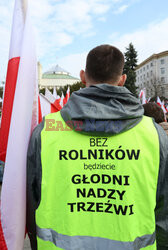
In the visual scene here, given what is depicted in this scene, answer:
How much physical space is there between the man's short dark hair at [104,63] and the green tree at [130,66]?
30494 millimetres

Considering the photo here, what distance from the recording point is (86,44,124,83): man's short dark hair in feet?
4.25

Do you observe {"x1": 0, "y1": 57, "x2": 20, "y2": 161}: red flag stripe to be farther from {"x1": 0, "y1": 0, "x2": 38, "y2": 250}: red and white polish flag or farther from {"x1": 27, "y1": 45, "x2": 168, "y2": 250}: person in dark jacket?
{"x1": 27, "y1": 45, "x2": 168, "y2": 250}: person in dark jacket

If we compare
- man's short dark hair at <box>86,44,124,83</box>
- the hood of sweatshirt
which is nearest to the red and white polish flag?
the hood of sweatshirt

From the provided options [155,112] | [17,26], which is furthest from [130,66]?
[17,26]

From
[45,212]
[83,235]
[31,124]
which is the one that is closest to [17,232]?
[45,212]

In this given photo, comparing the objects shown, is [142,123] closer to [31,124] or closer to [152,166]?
[152,166]

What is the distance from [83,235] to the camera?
3.90ft

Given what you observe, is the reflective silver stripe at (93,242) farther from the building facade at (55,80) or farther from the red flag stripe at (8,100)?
the building facade at (55,80)

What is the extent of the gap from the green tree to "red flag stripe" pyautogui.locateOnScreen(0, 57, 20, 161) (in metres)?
30.5

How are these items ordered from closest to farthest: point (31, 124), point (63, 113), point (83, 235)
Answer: point (83, 235), point (63, 113), point (31, 124)

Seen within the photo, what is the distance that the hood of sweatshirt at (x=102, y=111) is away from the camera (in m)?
1.18

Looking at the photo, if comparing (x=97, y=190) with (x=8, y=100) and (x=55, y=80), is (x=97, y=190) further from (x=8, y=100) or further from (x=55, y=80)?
(x=55, y=80)

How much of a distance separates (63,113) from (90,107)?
178mm

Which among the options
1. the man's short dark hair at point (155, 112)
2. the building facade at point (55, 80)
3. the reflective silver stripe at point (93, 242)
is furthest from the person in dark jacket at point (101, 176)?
the building facade at point (55, 80)
